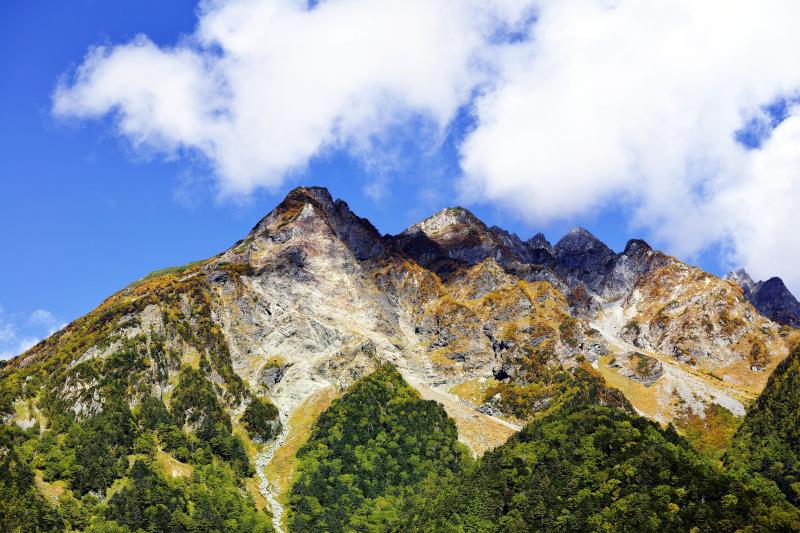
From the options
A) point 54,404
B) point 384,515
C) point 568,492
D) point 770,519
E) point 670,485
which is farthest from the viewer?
point 54,404

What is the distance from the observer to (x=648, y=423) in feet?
608

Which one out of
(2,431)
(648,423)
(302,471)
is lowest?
(648,423)

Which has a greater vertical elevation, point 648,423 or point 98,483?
point 98,483

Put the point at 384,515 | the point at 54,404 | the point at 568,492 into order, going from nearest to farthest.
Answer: the point at 568,492, the point at 384,515, the point at 54,404

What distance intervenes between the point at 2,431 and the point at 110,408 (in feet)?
101

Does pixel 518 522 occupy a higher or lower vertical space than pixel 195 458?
lower

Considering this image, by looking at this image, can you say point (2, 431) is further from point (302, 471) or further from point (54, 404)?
point (302, 471)

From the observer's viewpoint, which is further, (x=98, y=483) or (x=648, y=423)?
(x=648, y=423)

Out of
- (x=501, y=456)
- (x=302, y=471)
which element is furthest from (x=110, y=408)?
(x=501, y=456)

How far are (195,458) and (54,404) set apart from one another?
4459cm

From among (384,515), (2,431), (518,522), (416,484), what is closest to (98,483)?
(2,431)

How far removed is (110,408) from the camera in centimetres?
19400

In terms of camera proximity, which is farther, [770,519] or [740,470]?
[740,470]

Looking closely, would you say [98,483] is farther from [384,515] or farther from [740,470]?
[740,470]
